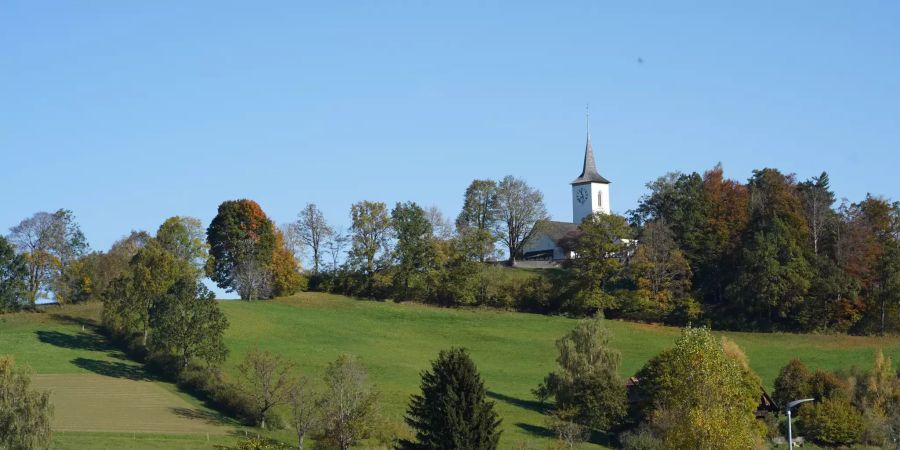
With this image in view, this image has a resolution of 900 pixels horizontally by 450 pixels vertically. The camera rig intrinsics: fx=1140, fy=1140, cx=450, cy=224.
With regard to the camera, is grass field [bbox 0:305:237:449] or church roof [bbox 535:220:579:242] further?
church roof [bbox 535:220:579:242]

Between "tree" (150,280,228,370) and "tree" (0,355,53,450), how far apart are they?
2027 cm

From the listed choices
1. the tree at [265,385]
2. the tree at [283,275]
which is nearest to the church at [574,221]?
the tree at [283,275]

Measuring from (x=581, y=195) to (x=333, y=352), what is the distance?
68005 mm

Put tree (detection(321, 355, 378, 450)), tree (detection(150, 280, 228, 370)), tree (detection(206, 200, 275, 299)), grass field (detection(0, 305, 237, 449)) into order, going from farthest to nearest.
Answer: tree (detection(206, 200, 275, 299)), tree (detection(150, 280, 228, 370)), grass field (detection(0, 305, 237, 449)), tree (detection(321, 355, 378, 450))

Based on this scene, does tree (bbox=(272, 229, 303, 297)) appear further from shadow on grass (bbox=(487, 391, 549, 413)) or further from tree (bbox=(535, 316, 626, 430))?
tree (bbox=(535, 316, 626, 430))

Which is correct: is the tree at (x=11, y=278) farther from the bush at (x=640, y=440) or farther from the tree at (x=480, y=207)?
the bush at (x=640, y=440)

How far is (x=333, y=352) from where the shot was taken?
267 ft

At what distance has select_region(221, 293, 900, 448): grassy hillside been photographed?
2997 inches

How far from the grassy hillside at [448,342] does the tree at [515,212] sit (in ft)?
77.5

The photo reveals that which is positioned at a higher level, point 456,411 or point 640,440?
point 456,411

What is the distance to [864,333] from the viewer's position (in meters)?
91.2

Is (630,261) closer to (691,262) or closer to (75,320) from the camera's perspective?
(691,262)

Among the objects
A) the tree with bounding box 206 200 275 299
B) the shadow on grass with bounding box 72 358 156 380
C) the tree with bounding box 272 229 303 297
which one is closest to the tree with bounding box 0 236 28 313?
the tree with bounding box 206 200 275 299

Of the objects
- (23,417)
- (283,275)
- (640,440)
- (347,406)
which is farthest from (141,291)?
(640,440)
